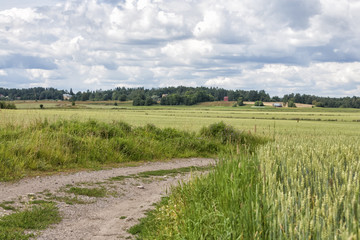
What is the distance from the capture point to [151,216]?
30.2ft

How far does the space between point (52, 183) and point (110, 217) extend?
3741 millimetres

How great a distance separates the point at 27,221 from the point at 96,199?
2749 millimetres

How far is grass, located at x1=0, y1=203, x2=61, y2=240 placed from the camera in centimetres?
790

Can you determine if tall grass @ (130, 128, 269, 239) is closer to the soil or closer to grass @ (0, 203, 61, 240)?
the soil

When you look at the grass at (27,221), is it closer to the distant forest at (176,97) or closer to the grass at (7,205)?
the grass at (7,205)

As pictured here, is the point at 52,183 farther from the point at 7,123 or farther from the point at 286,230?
the point at 286,230

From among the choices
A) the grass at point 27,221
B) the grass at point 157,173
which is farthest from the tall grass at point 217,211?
the grass at point 157,173

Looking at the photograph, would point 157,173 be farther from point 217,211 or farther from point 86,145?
point 217,211

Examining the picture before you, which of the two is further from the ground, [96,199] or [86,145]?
[86,145]

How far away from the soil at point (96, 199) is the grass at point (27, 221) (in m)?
0.24

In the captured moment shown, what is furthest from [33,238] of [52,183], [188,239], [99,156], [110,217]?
[99,156]

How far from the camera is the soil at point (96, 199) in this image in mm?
8508

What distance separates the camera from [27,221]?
875 cm

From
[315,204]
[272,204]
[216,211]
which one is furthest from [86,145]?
[315,204]
